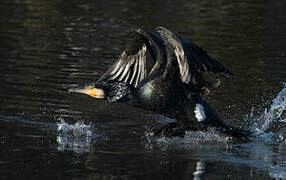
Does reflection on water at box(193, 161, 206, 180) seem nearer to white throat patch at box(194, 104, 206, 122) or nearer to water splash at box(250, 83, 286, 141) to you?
white throat patch at box(194, 104, 206, 122)

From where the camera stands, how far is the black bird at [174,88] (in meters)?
8.61

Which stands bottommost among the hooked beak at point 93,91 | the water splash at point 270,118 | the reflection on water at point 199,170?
the reflection on water at point 199,170

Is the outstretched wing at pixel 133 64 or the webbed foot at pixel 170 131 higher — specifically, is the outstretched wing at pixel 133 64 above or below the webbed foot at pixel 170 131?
above

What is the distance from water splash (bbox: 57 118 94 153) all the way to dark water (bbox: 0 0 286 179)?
0.04 feet

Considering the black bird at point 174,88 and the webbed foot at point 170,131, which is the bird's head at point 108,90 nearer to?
the black bird at point 174,88

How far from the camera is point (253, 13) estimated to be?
61.5 feet

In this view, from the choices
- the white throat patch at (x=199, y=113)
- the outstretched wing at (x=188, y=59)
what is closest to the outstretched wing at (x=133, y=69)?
the white throat patch at (x=199, y=113)

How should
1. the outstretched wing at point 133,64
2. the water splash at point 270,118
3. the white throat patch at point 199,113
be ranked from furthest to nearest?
the outstretched wing at point 133,64 < the water splash at point 270,118 < the white throat patch at point 199,113

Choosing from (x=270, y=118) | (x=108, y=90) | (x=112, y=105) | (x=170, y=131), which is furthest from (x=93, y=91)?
(x=270, y=118)

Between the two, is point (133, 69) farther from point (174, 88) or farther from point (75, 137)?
point (75, 137)

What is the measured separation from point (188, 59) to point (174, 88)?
1.96 ft

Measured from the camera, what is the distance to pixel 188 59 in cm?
848

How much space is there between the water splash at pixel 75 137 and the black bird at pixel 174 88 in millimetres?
528

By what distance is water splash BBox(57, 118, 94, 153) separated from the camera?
8414 millimetres
